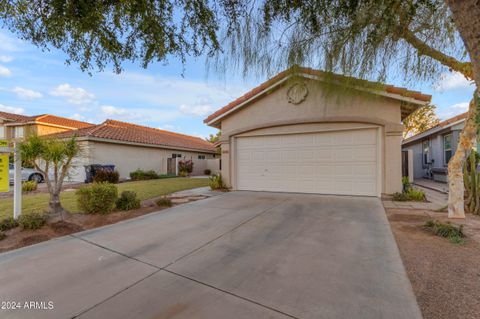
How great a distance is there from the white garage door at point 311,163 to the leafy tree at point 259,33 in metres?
3.93

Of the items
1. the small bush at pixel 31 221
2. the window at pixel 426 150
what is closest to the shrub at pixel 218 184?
the small bush at pixel 31 221

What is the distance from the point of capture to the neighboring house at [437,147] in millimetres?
10852

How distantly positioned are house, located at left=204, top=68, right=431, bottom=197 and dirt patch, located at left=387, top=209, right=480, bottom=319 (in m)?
3.89

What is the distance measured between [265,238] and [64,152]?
5.28 meters

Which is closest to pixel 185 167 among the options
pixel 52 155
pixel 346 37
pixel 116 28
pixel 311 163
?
pixel 311 163

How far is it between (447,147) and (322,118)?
28.3 feet

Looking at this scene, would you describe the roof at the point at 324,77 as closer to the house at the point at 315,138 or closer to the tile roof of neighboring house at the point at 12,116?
the house at the point at 315,138

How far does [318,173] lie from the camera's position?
30.0ft

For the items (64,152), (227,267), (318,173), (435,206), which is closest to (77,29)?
(64,152)

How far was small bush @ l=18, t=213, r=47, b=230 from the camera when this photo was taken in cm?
473

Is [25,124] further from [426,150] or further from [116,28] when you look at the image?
[426,150]

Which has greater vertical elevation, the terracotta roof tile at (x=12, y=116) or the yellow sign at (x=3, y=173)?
the terracotta roof tile at (x=12, y=116)

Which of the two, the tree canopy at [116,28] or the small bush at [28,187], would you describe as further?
the small bush at [28,187]

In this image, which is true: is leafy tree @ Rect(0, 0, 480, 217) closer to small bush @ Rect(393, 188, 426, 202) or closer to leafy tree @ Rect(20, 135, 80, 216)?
leafy tree @ Rect(20, 135, 80, 216)
